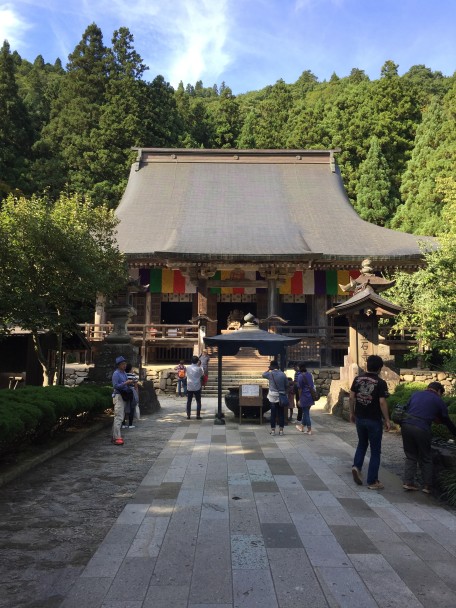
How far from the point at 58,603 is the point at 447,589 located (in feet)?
8.61

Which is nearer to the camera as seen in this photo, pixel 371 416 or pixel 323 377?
pixel 371 416

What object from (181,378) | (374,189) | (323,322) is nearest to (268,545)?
(181,378)

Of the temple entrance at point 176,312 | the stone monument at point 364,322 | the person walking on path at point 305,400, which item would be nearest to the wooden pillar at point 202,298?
the temple entrance at point 176,312

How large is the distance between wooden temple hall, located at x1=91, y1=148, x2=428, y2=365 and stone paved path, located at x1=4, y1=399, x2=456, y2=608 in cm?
1004

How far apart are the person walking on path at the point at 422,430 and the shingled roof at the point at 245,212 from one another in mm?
14001

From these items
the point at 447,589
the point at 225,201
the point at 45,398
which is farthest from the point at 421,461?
the point at 225,201

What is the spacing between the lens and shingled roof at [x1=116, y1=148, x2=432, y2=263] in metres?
20.1

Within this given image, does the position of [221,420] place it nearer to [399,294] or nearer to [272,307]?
[399,294]

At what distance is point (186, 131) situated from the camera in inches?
1623

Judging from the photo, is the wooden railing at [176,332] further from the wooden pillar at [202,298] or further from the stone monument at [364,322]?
the stone monument at [364,322]

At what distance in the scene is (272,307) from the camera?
65.8 feet

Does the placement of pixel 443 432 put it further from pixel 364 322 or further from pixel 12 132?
pixel 12 132

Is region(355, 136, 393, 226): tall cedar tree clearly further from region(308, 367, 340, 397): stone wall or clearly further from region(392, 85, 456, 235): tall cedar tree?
region(308, 367, 340, 397): stone wall

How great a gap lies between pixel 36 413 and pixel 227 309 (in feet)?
64.1
